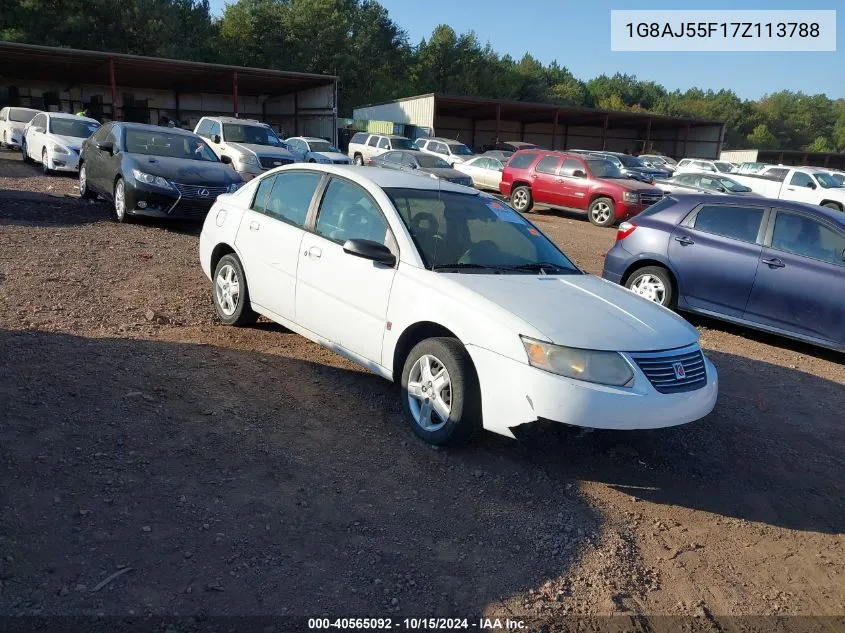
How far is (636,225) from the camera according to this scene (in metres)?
8.18

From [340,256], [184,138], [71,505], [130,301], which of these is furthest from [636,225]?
[184,138]

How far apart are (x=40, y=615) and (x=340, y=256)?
290 cm

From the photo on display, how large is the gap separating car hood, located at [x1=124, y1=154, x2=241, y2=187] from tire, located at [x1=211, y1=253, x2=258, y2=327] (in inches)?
178

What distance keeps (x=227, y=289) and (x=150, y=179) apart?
4.89 meters

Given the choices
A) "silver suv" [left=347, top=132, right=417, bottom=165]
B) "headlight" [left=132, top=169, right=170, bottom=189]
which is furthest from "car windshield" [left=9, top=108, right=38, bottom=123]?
"headlight" [left=132, top=169, right=170, bottom=189]

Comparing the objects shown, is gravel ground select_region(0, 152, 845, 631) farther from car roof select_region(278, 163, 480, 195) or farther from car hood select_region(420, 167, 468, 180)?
car hood select_region(420, 167, 468, 180)

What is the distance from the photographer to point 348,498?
11.7 ft

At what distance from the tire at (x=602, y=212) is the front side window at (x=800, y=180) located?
10.5m

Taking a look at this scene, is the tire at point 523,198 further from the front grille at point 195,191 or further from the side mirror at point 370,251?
the side mirror at point 370,251

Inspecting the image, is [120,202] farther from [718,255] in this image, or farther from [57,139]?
[718,255]

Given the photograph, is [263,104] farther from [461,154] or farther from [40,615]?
[40,615]

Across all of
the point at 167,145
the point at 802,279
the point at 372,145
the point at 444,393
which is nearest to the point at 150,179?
the point at 167,145

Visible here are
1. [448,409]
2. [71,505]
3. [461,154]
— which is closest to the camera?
[71,505]

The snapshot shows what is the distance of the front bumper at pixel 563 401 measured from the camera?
358 centimetres
